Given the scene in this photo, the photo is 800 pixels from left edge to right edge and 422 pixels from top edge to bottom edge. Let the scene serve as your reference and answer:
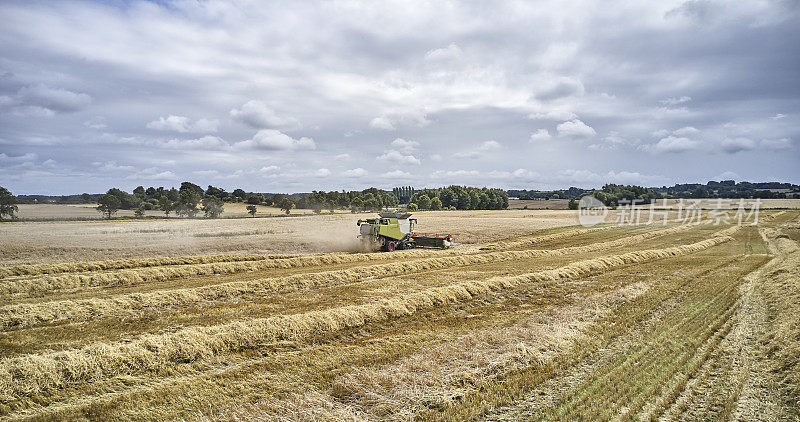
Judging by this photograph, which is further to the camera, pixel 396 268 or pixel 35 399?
pixel 396 268

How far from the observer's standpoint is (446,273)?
707 inches

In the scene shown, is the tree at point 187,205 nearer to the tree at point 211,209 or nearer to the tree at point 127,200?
the tree at point 211,209

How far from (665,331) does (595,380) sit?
365 cm

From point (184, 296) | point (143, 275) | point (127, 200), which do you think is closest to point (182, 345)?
point (184, 296)

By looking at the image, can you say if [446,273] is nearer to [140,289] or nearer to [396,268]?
[396,268]

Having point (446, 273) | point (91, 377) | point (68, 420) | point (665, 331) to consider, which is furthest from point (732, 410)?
point (446, 273)

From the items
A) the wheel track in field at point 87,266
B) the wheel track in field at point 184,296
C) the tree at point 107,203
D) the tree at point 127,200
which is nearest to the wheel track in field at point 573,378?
the wheel track in field at point 184,296

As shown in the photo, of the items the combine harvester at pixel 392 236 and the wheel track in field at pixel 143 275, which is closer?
the wheel track in field at pixel 143 275

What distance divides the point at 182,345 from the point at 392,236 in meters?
20.7

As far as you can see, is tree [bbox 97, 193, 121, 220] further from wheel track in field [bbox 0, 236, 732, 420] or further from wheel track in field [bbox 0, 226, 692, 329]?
wheel track in field [bbox 0, 236, 732, 420]

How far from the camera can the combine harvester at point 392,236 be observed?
27.8m

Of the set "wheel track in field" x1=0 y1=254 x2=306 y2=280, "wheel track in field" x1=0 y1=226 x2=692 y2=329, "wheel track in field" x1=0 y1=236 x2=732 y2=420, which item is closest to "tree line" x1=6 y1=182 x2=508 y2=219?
"wheel track in field" x1=0 y1=254 x2=306 y2=280

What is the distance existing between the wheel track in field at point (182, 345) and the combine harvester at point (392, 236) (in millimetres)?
14935

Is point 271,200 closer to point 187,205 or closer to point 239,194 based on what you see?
point 239,194
